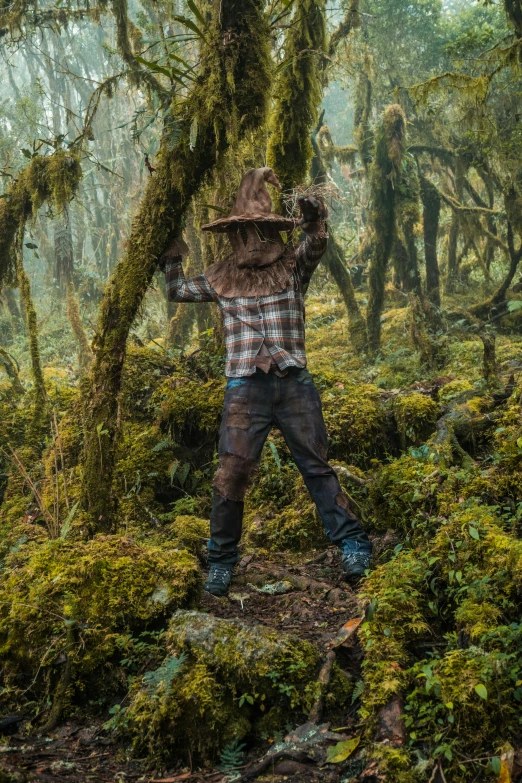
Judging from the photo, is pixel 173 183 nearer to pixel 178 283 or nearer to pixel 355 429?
pixel 178 283

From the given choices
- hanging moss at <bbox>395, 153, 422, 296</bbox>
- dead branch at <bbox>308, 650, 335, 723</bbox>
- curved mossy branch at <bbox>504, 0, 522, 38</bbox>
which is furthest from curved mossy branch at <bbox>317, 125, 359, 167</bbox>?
dead branch at <bbox>308, 650, 335, 723</bbox>

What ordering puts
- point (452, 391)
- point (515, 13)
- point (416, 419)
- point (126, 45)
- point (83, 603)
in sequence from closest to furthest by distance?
point (83, 603) → point (416, 419) → point (452, 391) → point (515, 13) → point (126, 45)

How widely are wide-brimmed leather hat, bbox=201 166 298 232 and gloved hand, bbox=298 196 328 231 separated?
13cm

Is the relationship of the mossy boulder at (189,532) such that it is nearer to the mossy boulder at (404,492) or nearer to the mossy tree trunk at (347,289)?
the mossy boulder at (404,492)

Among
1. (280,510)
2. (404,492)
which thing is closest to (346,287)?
(280,510)

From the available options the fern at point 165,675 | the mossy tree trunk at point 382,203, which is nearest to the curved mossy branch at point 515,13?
the mossy tree trunk at point 382,203

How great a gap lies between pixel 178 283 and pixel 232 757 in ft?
11.0

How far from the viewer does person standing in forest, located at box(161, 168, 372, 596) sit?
443cm

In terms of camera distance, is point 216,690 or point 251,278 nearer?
point 216,690

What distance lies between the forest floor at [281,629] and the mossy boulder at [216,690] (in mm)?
111

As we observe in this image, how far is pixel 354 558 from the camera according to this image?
4.29m

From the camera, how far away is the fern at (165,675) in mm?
2894

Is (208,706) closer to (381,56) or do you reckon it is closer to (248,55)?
(248,55)

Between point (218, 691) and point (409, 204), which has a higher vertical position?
point (409, 204)
